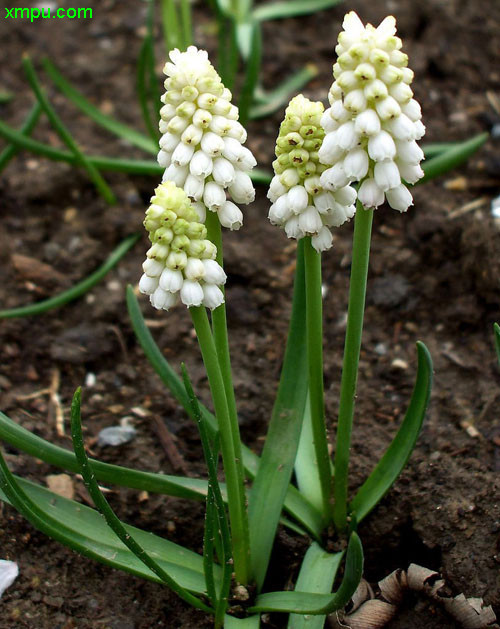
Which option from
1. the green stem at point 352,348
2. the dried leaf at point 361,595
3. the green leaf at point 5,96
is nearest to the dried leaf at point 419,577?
the dried leaf at point 361,595

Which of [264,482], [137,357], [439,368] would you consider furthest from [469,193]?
[264,482]

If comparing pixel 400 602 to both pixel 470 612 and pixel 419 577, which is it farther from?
pixel 470 612

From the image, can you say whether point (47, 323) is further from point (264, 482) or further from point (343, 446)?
point (343, 446)

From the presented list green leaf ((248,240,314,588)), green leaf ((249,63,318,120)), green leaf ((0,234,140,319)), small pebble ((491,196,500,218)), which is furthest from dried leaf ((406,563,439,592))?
green leaf ((249,63,318,120))

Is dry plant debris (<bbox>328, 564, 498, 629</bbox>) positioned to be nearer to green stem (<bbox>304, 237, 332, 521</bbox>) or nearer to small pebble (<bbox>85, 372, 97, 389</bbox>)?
green stem (<bbox>304, 237, 332, 521</bbox>)

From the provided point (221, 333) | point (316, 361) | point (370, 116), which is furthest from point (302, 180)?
point (316, 361)

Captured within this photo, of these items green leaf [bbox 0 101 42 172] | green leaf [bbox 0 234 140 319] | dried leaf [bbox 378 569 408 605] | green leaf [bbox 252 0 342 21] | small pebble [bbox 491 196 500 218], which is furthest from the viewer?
green leaf [bbox 252 0 342 21]

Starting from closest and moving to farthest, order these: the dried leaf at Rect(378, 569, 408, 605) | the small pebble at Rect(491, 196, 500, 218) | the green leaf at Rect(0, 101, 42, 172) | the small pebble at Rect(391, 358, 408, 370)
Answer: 1. the dried leaf at Rect(378, 569, 408, 605)
2. the small pebble at Rect(391, 358, 408, 370)
3. the small pebble at Rect(491, 196, 500, 218)
4. the green leaf at Rect(0, 101, 42, 172)
